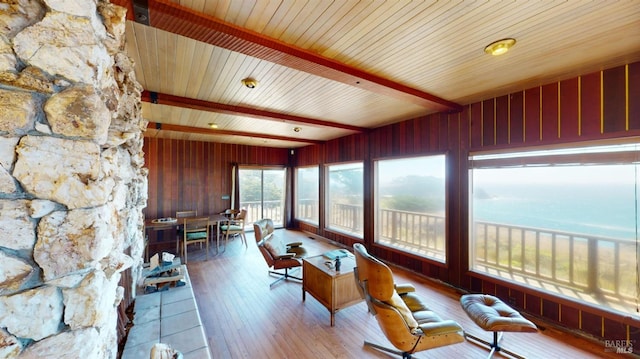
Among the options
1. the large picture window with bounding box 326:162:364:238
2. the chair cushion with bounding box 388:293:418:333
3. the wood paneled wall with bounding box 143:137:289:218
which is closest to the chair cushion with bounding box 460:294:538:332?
the chair cushion with bounding box 388:293:418:333

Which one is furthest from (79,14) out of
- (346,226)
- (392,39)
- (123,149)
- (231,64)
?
(346,226)

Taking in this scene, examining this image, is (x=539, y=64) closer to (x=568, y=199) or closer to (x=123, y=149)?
(x=568, y=199)

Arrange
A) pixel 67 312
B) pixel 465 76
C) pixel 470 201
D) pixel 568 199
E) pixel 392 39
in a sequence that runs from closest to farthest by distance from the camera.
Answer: pixel 67 312, pixel 392 39, pixel 465 76, pixel 568 199, pixel 470 201

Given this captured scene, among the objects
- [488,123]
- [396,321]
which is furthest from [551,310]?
Answer: [488,123]

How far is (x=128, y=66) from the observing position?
1.62 meters

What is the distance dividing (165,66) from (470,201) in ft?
13.7

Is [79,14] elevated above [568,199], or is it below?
above

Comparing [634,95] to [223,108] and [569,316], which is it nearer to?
[569,316]

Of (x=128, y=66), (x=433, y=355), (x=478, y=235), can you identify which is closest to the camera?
(x=128, y=66)

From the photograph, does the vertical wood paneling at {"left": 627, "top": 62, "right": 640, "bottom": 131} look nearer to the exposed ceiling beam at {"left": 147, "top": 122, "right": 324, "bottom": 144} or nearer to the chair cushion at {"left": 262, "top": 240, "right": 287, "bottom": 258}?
the chair cushion at {"left": 262, "top": 240, "right": 287, "bottom": 258}

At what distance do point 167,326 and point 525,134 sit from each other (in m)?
4.36

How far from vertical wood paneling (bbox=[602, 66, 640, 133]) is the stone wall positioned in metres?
4.07

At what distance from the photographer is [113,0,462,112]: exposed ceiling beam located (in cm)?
147

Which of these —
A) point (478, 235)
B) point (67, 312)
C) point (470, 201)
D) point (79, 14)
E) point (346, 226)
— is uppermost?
point (79, 14)
